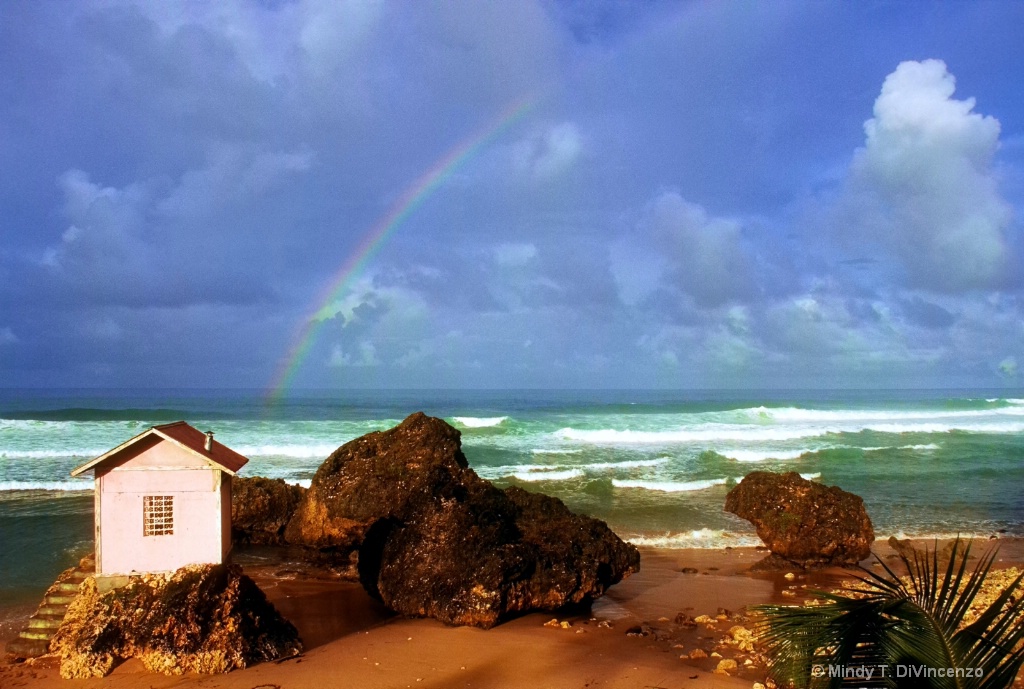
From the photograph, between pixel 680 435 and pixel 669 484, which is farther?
pixel 680 435

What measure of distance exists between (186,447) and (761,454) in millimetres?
30511

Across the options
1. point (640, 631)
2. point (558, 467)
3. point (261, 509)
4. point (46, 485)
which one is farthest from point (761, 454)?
point (46, 485)

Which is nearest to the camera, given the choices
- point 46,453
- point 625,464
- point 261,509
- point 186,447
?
point 186,447

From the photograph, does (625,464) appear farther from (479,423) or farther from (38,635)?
(38,635)

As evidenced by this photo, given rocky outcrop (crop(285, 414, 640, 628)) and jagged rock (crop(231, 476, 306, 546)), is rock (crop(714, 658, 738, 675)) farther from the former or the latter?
jagged rock (crop(231, 476, 306, 546))

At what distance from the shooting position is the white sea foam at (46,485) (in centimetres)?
2350

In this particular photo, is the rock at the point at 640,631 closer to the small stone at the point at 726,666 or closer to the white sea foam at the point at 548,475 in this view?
the small stone at the point at 726,666

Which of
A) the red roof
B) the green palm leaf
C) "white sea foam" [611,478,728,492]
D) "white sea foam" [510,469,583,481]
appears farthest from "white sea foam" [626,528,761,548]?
the green palm leaf

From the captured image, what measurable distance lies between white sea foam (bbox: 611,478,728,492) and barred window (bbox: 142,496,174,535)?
17.3 metres

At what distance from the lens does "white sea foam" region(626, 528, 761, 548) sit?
1702cm

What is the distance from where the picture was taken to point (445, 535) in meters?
10.9

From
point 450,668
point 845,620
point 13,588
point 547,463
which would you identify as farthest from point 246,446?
point 845,620

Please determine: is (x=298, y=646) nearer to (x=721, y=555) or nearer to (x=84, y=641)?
(x=84, y=641)

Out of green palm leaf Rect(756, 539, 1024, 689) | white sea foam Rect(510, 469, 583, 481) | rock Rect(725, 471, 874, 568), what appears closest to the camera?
green palm leaf Rect(756, 539, 1024, 689)
